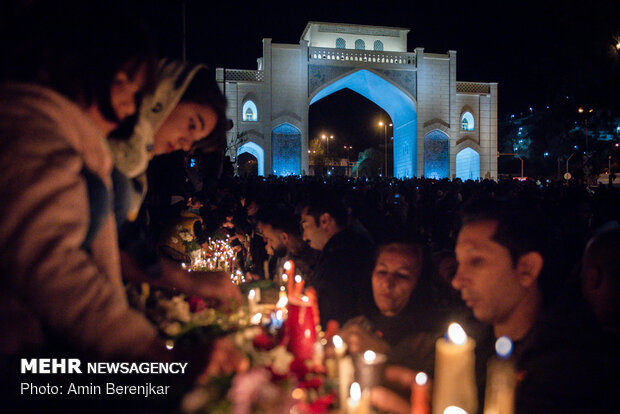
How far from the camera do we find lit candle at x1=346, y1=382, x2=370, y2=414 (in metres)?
1.28

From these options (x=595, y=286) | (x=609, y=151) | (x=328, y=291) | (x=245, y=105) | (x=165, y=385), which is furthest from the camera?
(x=245, y=105)

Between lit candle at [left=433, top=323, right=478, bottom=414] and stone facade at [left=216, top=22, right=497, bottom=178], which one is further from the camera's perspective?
stone facade at [left=216, top=22, right=497, bottom=178]

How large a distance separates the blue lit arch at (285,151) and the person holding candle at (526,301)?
105 ft

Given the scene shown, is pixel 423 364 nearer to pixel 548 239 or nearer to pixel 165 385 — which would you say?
pixel 548 239

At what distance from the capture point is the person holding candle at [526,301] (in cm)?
157

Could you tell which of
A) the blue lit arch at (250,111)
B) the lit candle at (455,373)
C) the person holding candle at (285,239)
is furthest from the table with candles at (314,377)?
the blue lit arch at (250,111)

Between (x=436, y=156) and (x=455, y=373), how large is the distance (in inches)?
1458

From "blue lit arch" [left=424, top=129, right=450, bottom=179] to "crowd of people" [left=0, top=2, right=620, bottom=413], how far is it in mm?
34654

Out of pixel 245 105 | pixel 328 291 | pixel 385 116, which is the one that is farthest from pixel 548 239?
pixel 385 116

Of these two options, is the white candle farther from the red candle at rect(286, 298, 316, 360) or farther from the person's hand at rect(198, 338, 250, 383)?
the person's hand at rect(198, 338, 250, 383)

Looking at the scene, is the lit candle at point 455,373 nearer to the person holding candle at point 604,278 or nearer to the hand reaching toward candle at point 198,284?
the hand reaching toward candle at point 198,284

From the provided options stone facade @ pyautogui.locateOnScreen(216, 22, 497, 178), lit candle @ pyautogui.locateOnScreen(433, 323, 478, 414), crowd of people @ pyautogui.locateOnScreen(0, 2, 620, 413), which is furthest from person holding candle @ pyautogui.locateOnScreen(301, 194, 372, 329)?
stone facade @ pyautogui.locateOnScreen(216, 22, 497, 178)

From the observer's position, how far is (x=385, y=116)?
62000 millimetres

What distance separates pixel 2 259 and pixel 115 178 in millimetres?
511
